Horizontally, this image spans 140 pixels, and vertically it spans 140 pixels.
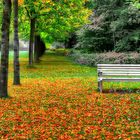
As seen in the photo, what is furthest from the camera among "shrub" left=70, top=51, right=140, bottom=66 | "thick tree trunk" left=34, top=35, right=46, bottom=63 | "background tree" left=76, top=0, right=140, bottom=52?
"thick tree trunk" left=34, top=35, right=46, bottom=63

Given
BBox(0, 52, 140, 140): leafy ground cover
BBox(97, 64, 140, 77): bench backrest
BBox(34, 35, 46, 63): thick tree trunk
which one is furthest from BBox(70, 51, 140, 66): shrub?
BBox(0, 52, 140, 140): leafy ground cover

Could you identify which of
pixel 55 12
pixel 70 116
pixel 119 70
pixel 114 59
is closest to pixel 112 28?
pixel 114 59

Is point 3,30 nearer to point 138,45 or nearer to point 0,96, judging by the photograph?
point 0,96

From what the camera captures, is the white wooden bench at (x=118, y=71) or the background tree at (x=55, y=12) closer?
the white wooden bench at (x=118, y=71)

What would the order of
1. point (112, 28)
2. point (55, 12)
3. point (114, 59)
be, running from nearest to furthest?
point (55, 12) → point (114, 59) → point (112, 28)

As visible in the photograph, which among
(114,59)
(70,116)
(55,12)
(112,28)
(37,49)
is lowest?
(70,116)

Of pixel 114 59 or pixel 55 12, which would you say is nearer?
pixel 55 12

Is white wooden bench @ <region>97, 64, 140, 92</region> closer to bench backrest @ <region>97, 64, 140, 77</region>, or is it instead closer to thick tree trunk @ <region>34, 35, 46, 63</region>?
bench backrest @ <region>97, 64, 140, 77</region>

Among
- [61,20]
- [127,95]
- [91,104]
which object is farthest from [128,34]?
[91,104]

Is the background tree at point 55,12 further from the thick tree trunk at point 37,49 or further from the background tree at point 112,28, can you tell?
the thick tree trunk at point 37,49

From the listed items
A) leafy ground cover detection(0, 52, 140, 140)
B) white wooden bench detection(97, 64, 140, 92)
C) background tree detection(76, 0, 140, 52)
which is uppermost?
background tree detection(76, 0, 140, 52)

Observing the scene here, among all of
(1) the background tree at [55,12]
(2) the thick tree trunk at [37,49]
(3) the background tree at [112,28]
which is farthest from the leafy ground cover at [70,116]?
(2) the thick tree trunk at [37,49]

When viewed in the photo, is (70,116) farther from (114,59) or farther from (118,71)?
(114,59)

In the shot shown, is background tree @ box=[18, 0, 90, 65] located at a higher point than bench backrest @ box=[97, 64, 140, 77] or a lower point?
higher
